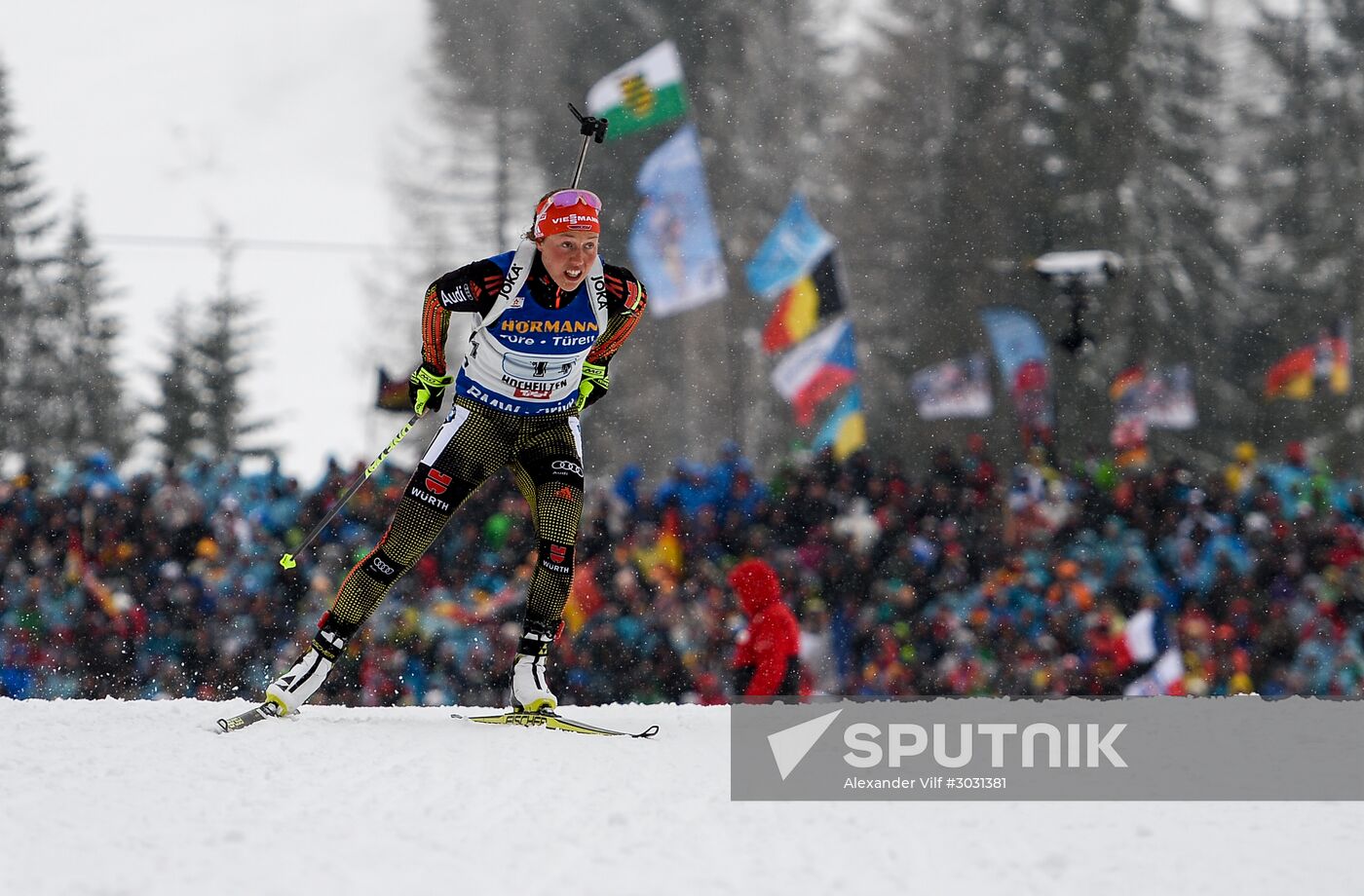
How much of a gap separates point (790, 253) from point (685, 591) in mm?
5812

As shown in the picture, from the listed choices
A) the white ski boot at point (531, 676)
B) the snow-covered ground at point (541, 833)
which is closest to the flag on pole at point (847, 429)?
the white ski boot at point (531, 676)

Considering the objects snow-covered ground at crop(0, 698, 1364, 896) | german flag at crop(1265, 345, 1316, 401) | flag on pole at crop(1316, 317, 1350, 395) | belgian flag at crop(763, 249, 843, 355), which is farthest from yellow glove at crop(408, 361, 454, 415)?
german flag at crop(1265, 345, 1316, 401)

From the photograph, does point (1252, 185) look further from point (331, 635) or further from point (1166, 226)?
point (331, 635)

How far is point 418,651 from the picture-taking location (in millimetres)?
9781

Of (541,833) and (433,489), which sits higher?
(433,489)

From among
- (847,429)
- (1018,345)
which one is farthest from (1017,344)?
(847,429)

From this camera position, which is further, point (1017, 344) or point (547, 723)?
point (1017, 344)

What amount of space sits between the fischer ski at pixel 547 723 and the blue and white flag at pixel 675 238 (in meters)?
9.46

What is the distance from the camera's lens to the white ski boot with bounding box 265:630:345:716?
5.35 metres

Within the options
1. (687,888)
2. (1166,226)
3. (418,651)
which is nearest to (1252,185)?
(1166,226)

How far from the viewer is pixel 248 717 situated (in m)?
5.14

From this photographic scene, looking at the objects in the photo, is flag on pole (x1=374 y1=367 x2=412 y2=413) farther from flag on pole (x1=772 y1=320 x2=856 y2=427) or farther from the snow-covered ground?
flag on pole (x1=772 y1=320 x2=856 y2=427)

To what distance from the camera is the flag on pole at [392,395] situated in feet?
20.5

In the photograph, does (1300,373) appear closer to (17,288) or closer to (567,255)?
(567,255)
